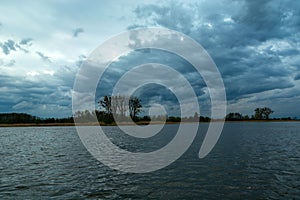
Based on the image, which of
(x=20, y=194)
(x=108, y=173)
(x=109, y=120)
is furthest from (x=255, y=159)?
(x=109, y=120)

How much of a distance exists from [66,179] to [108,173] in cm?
419

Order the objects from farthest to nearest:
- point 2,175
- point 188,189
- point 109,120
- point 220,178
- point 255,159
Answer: point 109,120
point 255,159
point 2,175
point 220,178
point 188,189

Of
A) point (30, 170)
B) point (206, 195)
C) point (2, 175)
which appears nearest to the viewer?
point (206, 195)

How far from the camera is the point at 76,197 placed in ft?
52.6

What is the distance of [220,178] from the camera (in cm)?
2041

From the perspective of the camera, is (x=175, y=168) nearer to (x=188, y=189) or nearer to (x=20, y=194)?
(x=188, y=189)

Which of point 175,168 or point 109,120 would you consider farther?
point 109,120

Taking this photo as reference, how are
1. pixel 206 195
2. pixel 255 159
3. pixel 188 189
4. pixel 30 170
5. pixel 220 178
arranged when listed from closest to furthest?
pixel 206 195
pixel 188 189
pixel 220 178
pixel 30 170
pixel 255 159

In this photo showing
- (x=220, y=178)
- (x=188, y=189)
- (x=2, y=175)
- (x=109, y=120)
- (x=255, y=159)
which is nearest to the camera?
(x=188, y=189)

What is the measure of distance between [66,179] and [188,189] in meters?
10.9

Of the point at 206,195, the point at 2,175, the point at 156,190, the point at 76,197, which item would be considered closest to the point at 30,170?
the point at 2,175

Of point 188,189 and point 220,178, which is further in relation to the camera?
point 220,178

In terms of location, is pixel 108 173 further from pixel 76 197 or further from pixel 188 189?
pixel 188 189

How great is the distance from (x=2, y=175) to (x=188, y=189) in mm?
17829
